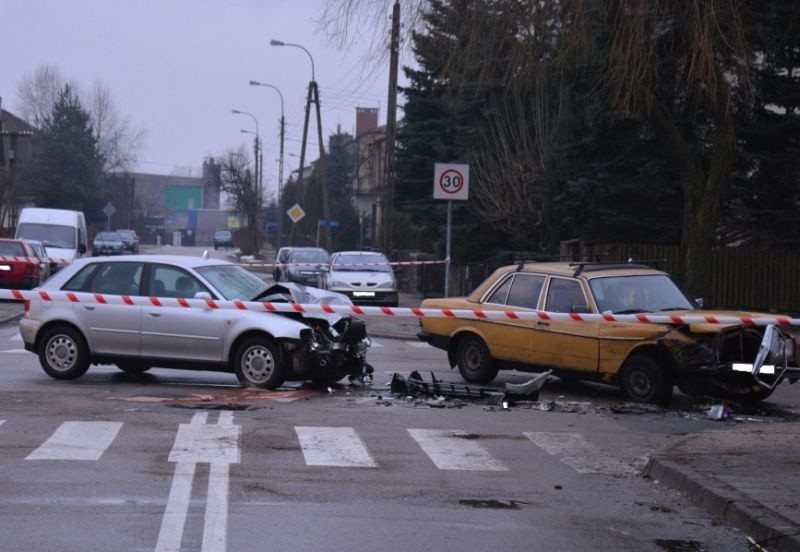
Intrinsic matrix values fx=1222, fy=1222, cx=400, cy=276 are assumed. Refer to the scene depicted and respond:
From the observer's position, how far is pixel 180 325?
1471cm

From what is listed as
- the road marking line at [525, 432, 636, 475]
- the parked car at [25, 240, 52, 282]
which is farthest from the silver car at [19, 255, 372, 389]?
the parked car at [25, 240, 52, 282]

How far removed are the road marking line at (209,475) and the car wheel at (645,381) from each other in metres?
4.67

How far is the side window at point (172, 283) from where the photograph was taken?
15.0m

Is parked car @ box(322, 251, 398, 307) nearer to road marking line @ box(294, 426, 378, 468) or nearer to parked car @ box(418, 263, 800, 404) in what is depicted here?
parked car @ box(418, 263, 800, 404)

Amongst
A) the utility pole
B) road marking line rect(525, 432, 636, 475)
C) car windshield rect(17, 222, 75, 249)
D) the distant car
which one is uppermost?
the utility pole

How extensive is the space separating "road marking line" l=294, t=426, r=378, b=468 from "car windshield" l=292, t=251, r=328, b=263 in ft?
98.7

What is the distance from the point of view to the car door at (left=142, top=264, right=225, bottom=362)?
14.6 meters

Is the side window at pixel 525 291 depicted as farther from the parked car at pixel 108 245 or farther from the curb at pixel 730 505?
the parked car at pixel 108 245

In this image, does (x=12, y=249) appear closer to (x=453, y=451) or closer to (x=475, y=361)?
(x=475, y=361)

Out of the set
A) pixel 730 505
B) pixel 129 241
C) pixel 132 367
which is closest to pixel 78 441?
pixel 132 367

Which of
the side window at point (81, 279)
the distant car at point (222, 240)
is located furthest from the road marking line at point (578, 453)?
the distant car at point (222, 240)

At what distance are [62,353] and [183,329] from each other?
1683mm

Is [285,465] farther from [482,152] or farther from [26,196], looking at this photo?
[26,196]

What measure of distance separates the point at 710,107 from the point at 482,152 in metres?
14.9
